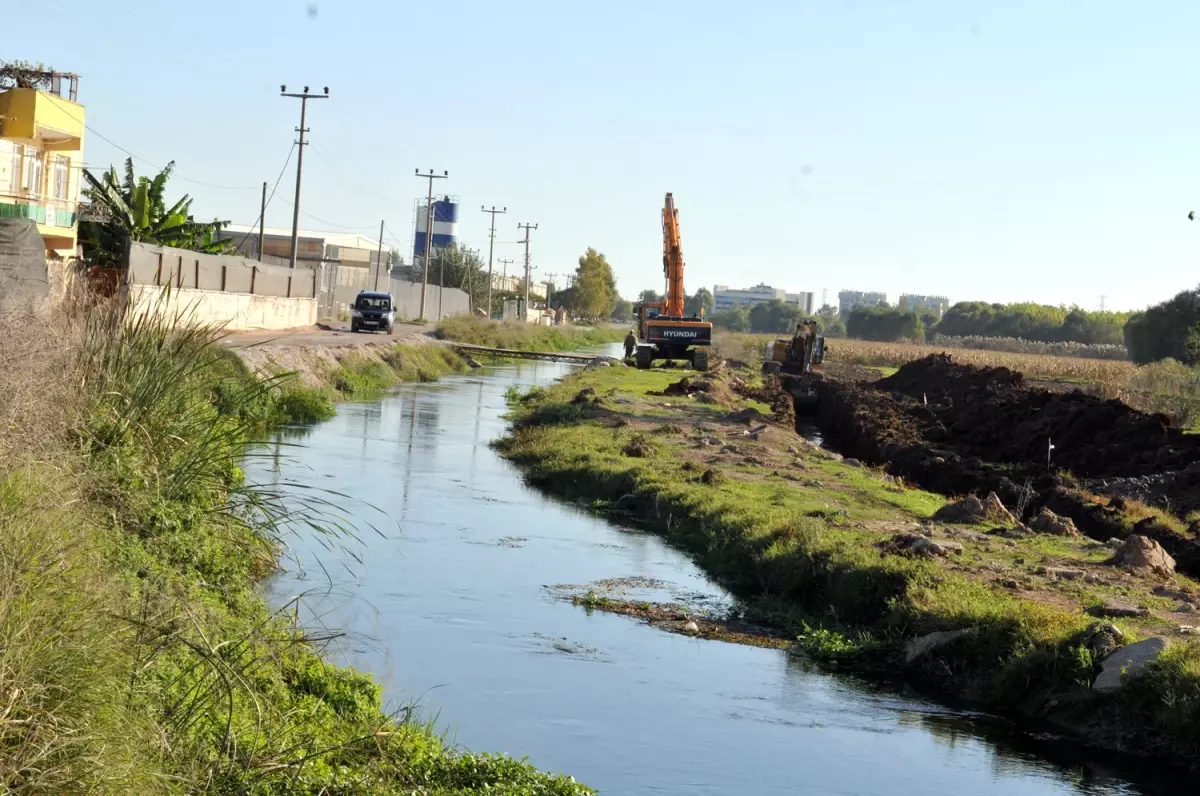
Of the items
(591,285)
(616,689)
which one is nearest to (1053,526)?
(616,689)

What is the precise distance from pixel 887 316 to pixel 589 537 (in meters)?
157

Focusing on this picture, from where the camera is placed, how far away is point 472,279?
415 ft

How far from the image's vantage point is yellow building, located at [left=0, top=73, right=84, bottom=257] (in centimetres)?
4944

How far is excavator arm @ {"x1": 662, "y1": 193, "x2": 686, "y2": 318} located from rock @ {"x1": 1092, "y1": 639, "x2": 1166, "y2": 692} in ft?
161

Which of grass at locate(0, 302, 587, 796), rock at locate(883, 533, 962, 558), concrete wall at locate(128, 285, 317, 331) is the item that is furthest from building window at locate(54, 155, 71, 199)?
rock at locate(883, 533, 962, 558)

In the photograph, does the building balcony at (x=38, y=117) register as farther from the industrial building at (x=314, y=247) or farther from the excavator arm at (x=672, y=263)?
the industrial building at (x=314, y=247)

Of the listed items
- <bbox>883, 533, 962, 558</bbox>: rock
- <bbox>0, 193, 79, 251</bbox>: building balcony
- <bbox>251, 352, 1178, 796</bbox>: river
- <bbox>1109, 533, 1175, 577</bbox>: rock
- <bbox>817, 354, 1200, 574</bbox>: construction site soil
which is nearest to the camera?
<bbox>251, 352, 1178, 796</bbox>: river

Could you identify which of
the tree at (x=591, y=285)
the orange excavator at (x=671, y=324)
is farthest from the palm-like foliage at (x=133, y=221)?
the tree at (x=591, y=285)

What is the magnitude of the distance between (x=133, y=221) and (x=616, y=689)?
41.2 m

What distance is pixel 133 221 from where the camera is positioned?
A: 49.3 m

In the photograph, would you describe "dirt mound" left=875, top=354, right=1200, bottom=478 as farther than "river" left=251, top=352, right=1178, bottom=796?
Yes

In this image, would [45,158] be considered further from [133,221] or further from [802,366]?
[802,366]

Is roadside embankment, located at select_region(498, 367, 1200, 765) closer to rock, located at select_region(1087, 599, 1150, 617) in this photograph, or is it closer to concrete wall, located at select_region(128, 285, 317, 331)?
rock, located at select_region(1087, 599, 1150, 617)

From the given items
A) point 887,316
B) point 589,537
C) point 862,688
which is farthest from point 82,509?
point 887,316
